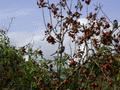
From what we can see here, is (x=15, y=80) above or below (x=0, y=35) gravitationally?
below

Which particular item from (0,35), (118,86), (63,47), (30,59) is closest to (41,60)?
(30,59)

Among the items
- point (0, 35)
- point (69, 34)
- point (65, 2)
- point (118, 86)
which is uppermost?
point (0, 35)

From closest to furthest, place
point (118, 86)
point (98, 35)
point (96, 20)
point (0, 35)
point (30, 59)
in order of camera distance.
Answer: point (98, 35), point (96, 20), point (118, 86), point (30, 59), point (0, 35)

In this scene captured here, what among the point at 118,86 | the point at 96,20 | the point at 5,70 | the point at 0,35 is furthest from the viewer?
the point at 0,35

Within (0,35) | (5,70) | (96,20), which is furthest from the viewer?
(0,35)

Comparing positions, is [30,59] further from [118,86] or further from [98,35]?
[98,35]

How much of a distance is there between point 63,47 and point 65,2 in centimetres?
101

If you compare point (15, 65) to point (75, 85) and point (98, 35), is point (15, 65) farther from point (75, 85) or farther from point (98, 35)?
→ point (98, 35)

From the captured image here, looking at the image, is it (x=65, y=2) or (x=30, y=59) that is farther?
(x=30, y=59)

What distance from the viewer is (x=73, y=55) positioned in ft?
23.5

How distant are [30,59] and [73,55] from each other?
3.42 metres

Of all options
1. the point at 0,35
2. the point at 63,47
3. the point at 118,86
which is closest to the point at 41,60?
the point at 0,35

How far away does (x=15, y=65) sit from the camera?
33.0 feet

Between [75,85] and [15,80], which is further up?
[15,80]
